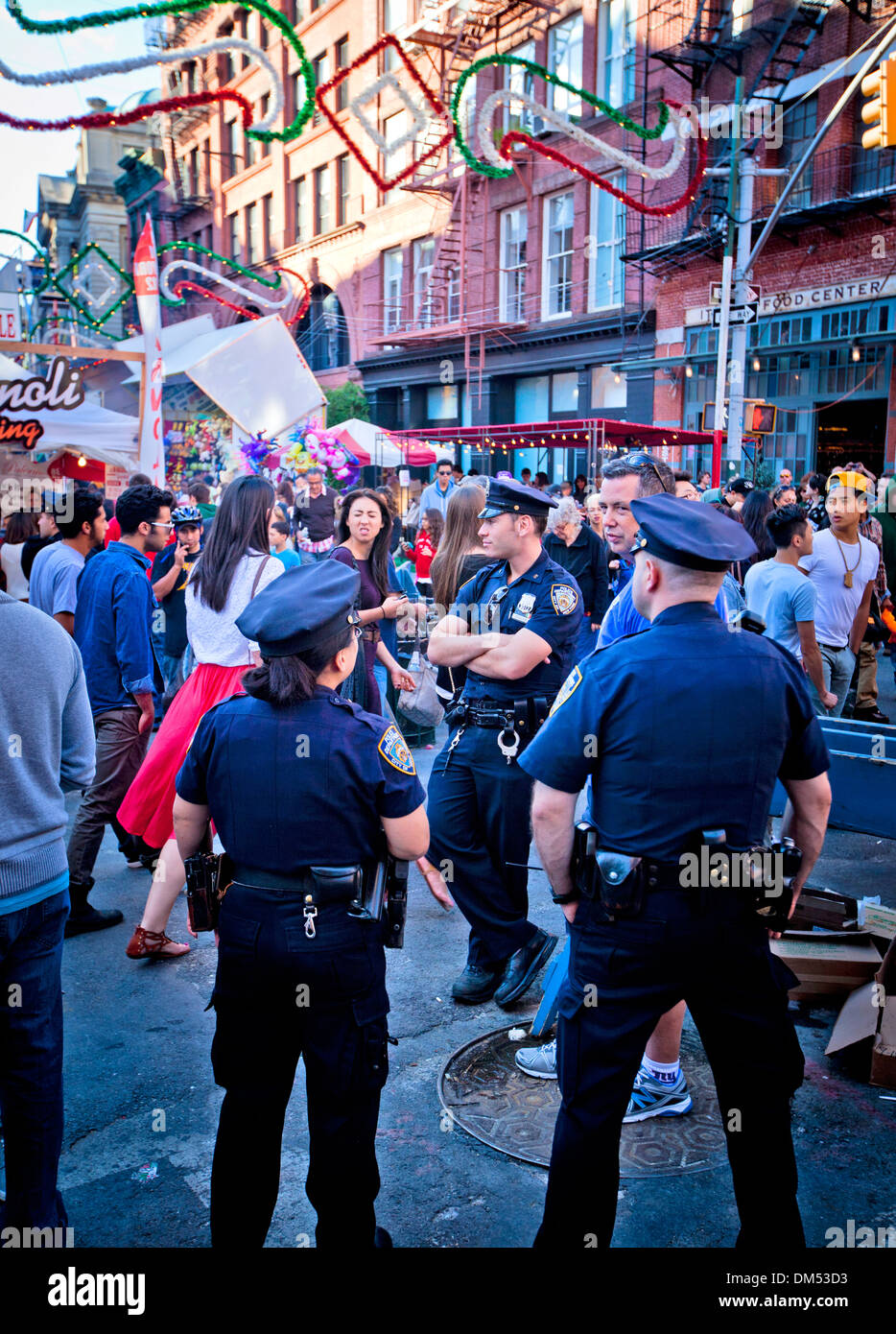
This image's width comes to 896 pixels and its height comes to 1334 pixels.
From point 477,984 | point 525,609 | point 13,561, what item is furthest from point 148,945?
point 13,561

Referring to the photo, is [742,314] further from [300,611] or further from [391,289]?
[391,289]

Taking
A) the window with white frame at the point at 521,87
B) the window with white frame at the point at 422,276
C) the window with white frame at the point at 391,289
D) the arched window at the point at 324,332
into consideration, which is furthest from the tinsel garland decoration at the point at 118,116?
the arched window at the point at 324,332

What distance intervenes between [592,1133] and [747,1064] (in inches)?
16.4

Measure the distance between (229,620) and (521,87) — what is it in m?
24.7

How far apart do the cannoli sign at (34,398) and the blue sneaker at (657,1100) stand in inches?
368

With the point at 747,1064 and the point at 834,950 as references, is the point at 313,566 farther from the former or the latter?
the point at 834,950

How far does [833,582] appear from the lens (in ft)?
23.9

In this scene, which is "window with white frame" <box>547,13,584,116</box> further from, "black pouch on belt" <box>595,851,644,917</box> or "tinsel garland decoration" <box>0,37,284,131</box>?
"black pouch on belt" <box>595,851,644,917</box>

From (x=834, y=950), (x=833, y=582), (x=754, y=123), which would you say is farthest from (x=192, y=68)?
(x=834, y=950)

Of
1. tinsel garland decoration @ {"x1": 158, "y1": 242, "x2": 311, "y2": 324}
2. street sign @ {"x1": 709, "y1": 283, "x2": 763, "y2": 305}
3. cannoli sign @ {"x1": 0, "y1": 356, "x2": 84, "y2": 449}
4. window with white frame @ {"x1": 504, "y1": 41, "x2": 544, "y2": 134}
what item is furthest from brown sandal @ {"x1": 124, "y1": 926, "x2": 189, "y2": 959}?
window with white frame @ {"x1": 504, "y1": 41, "x2": 544, "y2": 134}

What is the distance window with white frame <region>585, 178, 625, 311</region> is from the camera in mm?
22828

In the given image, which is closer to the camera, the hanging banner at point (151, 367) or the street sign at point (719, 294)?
the hanging banner at point (151, 367)

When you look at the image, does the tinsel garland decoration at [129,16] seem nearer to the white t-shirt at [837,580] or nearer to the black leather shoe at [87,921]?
the white t-shirt at [837,580]

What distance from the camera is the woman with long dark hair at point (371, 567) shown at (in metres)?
5.96
